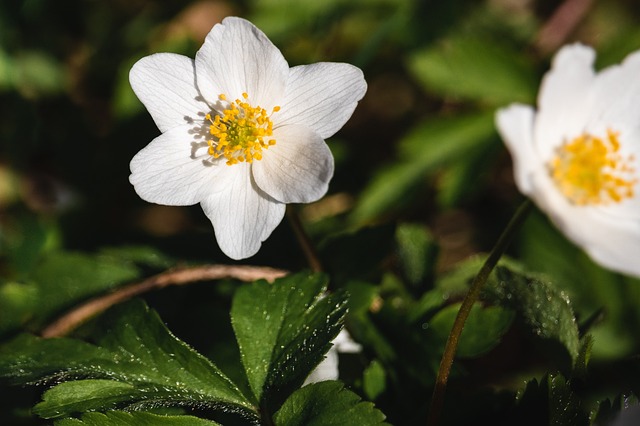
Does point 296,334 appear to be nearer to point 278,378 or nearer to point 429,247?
point 278,378

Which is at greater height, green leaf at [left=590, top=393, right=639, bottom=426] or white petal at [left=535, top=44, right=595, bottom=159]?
white petal at [left=535, top=44, right=595, bottom=159]

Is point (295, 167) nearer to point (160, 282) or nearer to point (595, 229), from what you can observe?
point (160, 282)

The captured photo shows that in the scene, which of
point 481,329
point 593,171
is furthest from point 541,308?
point 593,171

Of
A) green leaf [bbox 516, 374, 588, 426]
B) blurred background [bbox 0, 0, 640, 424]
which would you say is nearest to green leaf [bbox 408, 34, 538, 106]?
blurred background [bbox 0, 0, 640, 424]

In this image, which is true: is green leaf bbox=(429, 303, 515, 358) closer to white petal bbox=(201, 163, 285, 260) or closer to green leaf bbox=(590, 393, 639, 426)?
green leaf bbox=(590, 393, 639, 426)

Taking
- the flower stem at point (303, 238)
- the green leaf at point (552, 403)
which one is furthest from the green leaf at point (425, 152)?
the green leaf at point (552, 403)

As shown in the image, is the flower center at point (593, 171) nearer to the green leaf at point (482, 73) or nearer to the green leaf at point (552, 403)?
the green leaf at point (552, 403)
